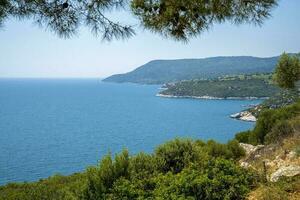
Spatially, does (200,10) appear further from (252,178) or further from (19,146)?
(19,146)

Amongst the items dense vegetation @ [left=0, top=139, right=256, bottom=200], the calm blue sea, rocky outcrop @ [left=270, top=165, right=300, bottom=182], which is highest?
rocky outcrop @ [left=270, top=165, right=300, bottom=182]

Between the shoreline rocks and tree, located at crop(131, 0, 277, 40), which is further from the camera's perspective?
the shoreline rocks

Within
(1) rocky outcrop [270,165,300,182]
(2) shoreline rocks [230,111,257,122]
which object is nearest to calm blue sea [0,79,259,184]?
(2) shoreline rocks [230,111,257,122]

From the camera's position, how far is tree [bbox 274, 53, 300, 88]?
31.4 m

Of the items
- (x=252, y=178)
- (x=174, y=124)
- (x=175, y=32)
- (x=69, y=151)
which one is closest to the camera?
(x=175, y=32)

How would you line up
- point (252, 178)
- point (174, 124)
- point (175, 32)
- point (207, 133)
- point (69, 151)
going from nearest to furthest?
point (175, 32) → point (252, 178) → point (69, 151) → point (207, 133) → point (174, 124)

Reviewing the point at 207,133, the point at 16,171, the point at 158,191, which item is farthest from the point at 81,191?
the point at 207,133

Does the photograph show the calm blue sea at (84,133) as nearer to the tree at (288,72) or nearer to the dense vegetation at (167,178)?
the tree at (288,72)

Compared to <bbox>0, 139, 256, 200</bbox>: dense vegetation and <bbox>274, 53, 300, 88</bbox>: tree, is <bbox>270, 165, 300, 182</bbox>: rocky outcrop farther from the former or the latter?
<bbox>274, 53, 300, 88</bbox>: tree

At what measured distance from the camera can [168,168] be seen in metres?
12.5

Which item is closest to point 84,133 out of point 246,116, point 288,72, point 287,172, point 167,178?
point 246,116

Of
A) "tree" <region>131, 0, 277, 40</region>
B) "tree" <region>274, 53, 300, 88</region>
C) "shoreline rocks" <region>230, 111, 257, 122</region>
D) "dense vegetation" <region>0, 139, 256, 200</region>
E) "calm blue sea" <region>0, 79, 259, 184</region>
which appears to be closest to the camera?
"tree" <region>131, 0, 277, 40</region>

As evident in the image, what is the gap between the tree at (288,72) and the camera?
31.4 m

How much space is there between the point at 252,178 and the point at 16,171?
5593 centimetres
